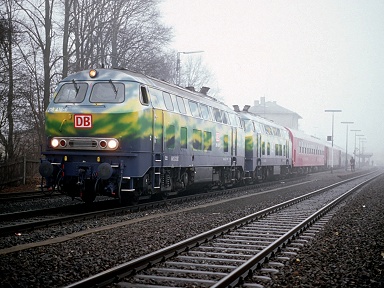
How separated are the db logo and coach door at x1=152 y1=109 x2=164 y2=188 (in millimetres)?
1854

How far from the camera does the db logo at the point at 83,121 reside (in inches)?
487

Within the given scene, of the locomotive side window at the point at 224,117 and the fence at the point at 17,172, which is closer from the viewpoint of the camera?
the fence at the point at 17,172

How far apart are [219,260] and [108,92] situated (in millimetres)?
6940

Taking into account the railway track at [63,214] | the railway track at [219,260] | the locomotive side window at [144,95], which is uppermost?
the locomotive side window at [144,95]

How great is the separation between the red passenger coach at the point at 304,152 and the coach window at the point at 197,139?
21516mm

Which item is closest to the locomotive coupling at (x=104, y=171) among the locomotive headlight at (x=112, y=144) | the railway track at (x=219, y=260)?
the locomotive headlight at (x=112, y=144)

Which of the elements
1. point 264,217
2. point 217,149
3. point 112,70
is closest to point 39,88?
point 217,149

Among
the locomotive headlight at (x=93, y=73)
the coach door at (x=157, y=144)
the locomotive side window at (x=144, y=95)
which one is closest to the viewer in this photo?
the locomotive side window at (x=144, y=95)

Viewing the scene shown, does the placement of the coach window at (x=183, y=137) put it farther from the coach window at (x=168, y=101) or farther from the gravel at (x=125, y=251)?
the gravel at (x=125, y=251)

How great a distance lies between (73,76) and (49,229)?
17.2ft

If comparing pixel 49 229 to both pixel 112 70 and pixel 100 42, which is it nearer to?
pixel 112 70

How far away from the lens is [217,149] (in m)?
19.2

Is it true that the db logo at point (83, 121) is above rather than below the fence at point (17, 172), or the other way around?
above

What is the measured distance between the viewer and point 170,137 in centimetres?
1455
